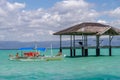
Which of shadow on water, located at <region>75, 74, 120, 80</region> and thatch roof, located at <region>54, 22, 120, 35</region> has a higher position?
thatch roof, located at <region>54, 22, 120, 35</region>

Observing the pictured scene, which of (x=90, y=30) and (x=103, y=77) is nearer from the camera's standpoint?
(x=103, y=77)

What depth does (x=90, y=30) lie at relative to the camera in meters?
45.2

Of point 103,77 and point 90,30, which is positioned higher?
point 90,30

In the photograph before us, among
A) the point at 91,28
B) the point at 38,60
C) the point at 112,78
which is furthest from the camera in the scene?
the point at 91,28

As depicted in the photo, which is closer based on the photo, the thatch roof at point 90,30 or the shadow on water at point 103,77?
the shadow on water at point 103,77

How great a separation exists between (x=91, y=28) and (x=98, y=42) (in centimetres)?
240

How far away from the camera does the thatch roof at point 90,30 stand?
146 ft

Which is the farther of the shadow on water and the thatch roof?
the thatch roof

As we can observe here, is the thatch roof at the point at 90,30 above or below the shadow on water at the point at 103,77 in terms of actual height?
above

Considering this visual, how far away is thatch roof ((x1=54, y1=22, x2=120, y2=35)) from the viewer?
4438cm

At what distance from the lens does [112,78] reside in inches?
953

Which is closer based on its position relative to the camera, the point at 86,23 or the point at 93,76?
the point at 93,76

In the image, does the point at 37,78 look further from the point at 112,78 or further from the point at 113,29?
the point at 113,29

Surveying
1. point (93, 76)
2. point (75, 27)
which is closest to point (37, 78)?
point (93, 76)
